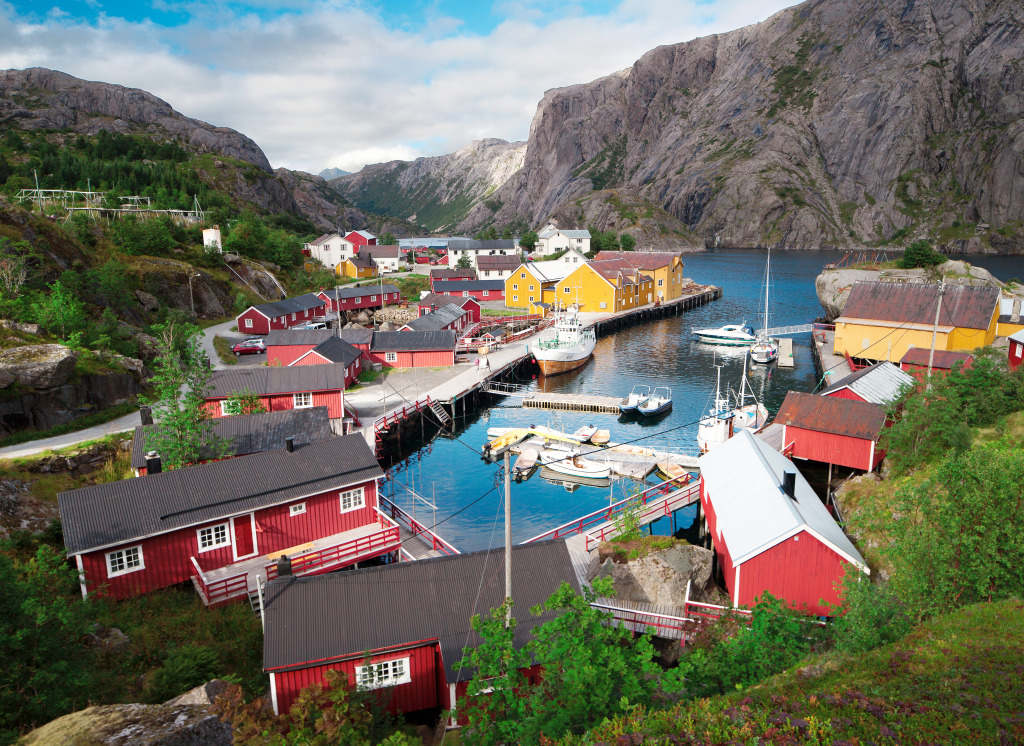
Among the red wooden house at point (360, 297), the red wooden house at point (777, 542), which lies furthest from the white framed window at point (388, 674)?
the red wooden house at point (360, 297)

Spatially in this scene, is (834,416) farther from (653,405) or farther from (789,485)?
(653,405)

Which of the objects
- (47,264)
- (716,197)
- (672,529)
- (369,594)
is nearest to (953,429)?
(672,529)

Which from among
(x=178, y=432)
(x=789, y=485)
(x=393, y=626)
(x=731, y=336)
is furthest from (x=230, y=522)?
(x=731, y=336)

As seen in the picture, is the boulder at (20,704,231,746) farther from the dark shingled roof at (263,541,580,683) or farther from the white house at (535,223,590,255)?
the white house at (535,223,590,255)

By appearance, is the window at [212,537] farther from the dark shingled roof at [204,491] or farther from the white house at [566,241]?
the white house at [566,241]

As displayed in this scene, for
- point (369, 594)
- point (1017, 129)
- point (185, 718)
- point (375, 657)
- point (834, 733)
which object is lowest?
point (375, 657)

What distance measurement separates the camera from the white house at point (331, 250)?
4006 inches

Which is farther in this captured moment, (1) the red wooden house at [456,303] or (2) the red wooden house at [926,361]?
(1) the red wooden house at [456,303]

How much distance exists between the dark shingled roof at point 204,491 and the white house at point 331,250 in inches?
3322

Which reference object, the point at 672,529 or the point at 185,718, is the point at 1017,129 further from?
the point at 185,718

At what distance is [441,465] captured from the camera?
119 ft

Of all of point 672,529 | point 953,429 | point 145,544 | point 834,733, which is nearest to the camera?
point 834,733

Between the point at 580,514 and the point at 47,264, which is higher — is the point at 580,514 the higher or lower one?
the lower one

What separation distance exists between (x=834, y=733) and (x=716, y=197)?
212 metres
